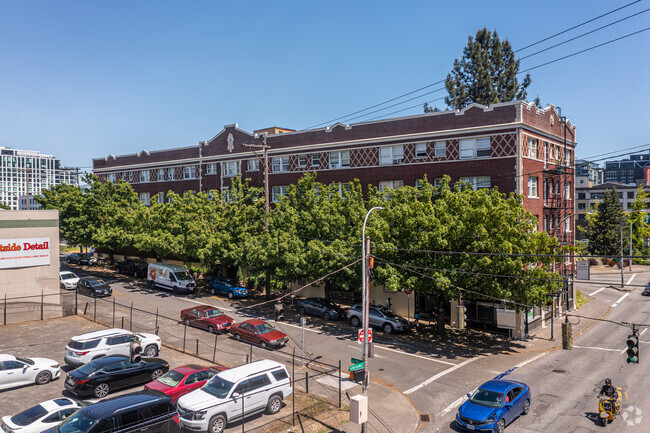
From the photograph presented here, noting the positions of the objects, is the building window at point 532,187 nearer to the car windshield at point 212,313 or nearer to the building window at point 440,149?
the building window at point 440,149

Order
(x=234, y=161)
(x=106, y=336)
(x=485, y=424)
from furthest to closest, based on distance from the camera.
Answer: (x=234, y=161) < (x=106, y=336) < (x=485, y=424)

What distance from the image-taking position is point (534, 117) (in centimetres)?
3728

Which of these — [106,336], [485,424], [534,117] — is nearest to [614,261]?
[534,117]

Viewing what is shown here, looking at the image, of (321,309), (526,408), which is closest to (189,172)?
(321,309)

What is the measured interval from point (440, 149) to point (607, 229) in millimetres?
47306

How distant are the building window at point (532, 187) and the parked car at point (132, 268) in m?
41.1

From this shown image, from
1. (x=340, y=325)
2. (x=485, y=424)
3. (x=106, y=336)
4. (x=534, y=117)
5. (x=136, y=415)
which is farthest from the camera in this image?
(x=534, y=117)

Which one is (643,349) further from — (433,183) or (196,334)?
(196,334)

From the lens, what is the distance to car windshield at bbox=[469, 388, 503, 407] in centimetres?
1778

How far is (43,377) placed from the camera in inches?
834

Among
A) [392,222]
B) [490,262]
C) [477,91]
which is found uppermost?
[477,91]

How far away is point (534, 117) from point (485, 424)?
2795 centimetres

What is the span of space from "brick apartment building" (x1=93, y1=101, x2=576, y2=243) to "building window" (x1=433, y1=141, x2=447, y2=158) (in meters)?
0.08

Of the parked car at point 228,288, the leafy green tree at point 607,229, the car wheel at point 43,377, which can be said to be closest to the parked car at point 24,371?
the car wheel at point 43,377
